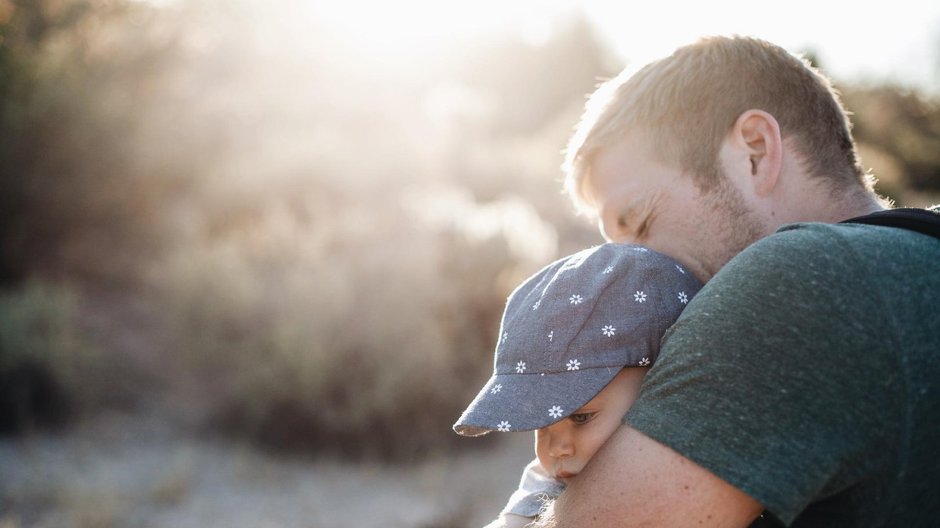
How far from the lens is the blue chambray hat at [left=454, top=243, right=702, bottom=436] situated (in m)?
1.55

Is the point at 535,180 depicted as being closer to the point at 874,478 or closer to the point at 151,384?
the point at 151,384

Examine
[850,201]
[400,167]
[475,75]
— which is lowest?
[850,201]

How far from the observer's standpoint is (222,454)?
209 inches

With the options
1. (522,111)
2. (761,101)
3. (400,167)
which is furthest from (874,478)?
(522,111)

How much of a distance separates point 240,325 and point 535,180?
8.12 meters

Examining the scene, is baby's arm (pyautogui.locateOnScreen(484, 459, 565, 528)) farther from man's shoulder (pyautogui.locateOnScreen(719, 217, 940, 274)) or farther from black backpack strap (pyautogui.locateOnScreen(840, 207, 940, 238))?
black backpack strap (pyautogui.locateOnScreen(840, 207, 940, 238))

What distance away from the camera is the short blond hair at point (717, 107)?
1950mm

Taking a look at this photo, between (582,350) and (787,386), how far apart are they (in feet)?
1.48

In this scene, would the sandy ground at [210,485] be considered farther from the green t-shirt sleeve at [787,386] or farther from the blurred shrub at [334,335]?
the green t-shirt sleeve at [787,386]

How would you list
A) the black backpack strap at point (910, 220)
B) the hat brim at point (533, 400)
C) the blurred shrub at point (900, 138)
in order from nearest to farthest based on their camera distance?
the black backpack strap at point (910, 220) → the hat brim at point (533, 400) → the blurred shrub at point (900, 138)

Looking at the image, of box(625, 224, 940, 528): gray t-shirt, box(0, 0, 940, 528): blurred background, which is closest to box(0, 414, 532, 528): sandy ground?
box(0, 0, 940, 528): blurred background

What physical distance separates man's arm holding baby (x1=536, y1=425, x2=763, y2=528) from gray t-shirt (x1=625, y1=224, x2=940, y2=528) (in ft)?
0.10

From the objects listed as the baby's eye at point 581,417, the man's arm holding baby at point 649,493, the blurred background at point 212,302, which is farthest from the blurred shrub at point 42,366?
the man's arm holding baby at point 649,493

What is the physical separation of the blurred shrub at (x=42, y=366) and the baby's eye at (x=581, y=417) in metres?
4.78
